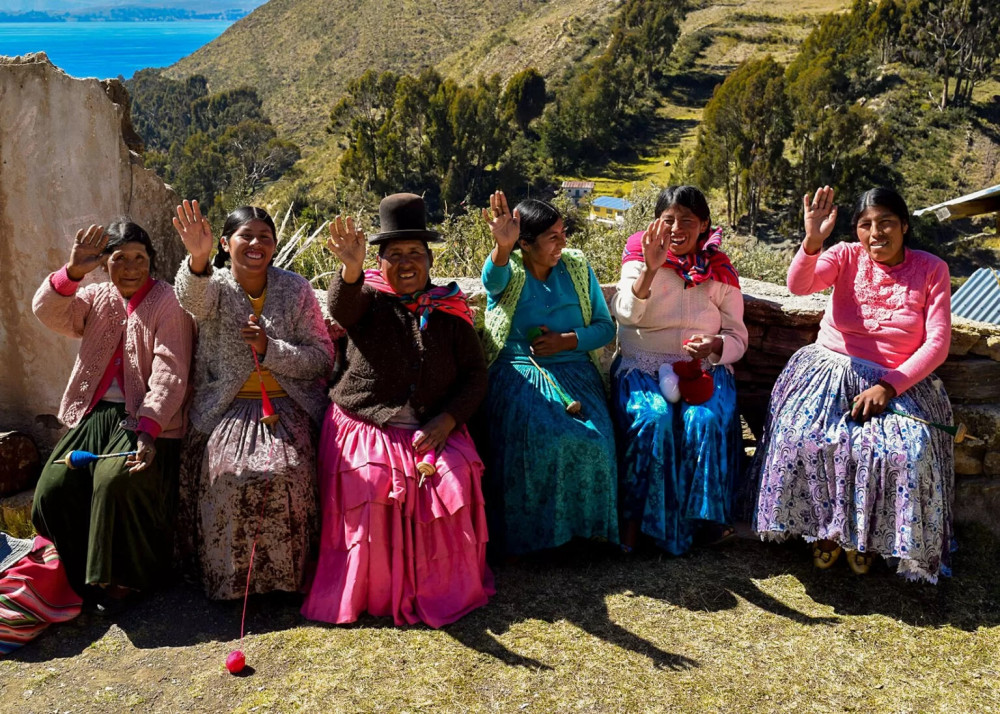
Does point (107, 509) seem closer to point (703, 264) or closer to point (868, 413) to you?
point (703, 264)

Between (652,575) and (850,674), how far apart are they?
82 centimetres

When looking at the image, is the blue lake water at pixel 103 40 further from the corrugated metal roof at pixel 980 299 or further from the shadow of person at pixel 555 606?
the shadow of person at pixel 555 606

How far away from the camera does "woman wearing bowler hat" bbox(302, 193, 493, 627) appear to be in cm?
306

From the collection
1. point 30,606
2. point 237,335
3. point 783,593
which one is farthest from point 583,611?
point 30,606

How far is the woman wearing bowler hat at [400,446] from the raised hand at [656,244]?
2.47ft

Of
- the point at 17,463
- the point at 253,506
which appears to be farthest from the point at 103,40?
the point at 253,506

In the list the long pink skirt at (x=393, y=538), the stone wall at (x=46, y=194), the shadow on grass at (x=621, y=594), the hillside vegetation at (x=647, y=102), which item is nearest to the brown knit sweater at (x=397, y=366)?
the long pink skirt at (x=393, y=538)

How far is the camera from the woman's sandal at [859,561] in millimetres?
3365

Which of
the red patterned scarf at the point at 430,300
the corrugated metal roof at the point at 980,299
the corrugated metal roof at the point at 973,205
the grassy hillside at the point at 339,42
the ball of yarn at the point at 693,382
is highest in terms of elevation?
the grassy hillside at the point at 339,42

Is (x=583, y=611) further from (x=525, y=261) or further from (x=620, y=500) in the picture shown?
(x=525, y=261)

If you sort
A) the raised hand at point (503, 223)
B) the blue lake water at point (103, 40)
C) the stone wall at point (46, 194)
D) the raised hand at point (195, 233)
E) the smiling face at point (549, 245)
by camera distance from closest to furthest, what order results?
1. the raised hand at point (195, 233)
2. the raised hand at point (503, 223)
3. the smiling face at point (549, 245)
4. the stone wall at point (46, 194)
5. the blue lake water at point (103, 40)

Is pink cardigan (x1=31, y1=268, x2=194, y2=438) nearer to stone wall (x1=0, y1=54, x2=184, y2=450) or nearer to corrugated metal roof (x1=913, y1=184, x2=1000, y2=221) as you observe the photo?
stone wall (x1=0, y1=54, x2=184, y2=450)

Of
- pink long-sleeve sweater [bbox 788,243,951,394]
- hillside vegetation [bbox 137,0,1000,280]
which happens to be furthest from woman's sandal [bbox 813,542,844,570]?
hillside vegetation [bbox 137,0,1000,280]

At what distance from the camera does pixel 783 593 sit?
3275 mm
